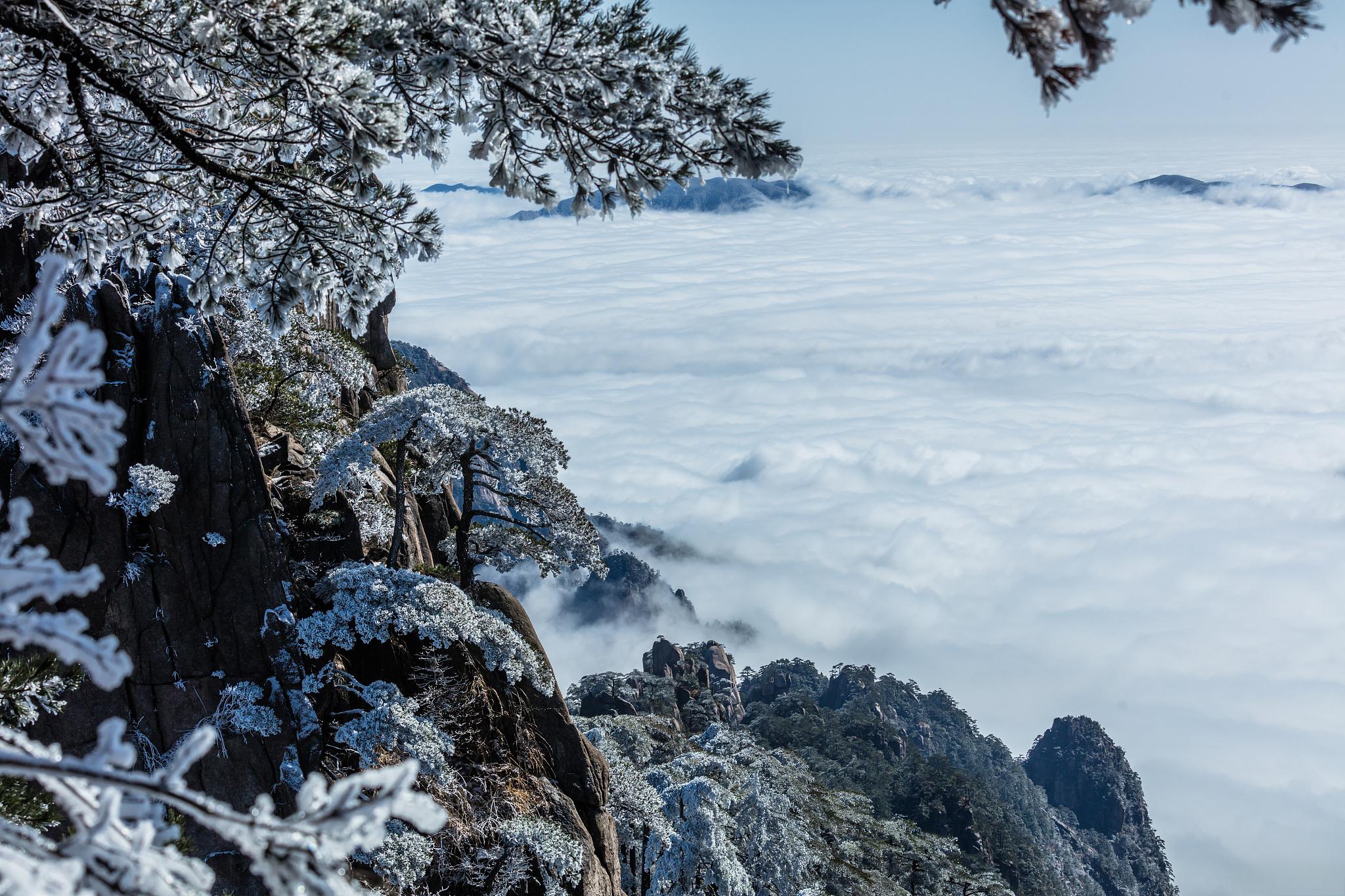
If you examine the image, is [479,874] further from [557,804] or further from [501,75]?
[501,75]

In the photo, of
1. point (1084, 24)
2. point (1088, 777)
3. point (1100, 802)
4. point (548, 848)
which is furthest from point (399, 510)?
point (1088, 777)

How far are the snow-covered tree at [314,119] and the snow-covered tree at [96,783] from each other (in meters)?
3.26

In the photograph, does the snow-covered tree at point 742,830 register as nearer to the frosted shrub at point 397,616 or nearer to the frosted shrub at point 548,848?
the frosted shrub at point 548,848

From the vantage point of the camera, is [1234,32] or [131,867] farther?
[1234,32]

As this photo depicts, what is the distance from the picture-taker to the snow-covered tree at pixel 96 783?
5.00 feet

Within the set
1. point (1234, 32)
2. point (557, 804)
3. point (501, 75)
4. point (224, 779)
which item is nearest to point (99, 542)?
point (224, 779)

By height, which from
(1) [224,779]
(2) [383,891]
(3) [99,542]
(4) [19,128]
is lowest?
(2) [383,891]

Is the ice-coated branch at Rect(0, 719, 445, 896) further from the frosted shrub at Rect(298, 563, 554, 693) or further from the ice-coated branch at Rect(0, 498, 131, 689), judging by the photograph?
the frosted shrub at Rect(298, 563, 554, 693)

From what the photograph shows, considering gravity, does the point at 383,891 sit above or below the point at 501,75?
below

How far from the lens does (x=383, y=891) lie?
11.1m

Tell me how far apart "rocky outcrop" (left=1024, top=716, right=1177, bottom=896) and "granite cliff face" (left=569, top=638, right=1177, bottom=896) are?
149mm

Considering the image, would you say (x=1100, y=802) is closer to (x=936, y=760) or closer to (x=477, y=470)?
(x=936, y=760)

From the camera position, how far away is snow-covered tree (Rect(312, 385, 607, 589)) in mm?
14297

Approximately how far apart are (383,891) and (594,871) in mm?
4449
